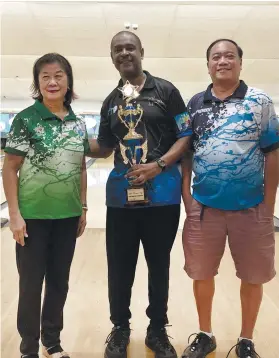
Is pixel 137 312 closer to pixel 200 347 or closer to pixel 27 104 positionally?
pixel 200 347

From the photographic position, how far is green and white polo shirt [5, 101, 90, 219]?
1.56 metres

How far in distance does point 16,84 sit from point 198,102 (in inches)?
357

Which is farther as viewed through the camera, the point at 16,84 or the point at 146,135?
the point at 16,84

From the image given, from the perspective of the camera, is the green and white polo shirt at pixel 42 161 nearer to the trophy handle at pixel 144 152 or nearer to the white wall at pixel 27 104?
the trophy handle at pixel 144 152

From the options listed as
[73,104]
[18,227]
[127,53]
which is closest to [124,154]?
[127,53]

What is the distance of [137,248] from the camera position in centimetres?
179

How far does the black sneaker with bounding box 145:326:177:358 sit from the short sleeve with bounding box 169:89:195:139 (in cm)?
89

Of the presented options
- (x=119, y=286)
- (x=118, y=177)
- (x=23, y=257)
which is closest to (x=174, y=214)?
(x=118, y=177)

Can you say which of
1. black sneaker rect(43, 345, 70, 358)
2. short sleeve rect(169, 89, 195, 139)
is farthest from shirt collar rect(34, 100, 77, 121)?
black sneaker rect(43, 345, 70, 358)

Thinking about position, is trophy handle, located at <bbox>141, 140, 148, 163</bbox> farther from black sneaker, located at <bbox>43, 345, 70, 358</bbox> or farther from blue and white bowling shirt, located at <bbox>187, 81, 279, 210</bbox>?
black sneaker, located at <bbox>43, 345, 70, 358</bbox>

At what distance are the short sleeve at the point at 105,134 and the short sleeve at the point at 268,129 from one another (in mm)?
651

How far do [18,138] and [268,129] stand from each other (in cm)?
99

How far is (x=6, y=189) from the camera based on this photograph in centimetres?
156

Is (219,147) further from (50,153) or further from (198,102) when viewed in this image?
(50,153)
